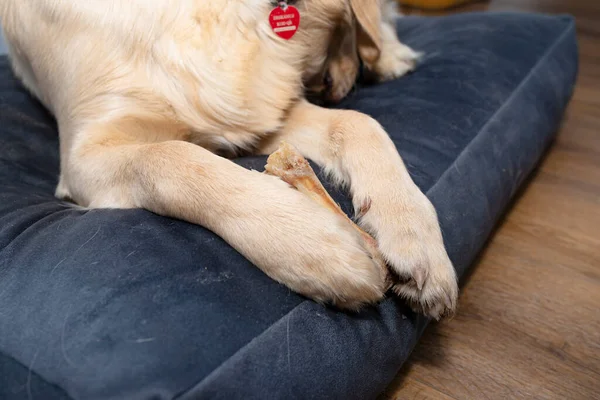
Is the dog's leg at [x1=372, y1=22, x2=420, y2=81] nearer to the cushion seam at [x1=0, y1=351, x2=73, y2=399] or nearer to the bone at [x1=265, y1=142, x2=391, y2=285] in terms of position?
the bone at [x1=265, y1=142, x2=391, y2=285]

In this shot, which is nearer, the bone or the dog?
the dog

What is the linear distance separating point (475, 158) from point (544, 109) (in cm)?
54

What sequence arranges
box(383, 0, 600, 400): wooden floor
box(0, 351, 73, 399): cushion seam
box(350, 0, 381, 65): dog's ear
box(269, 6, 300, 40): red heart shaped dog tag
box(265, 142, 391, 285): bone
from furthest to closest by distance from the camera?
box(350, 0, 381, 65): dog's ear < box(269, 6, 300, 40): red heart shaped dog tag < box(383, 0, 600, 400): wooden floor < box(265, 142, 391, 285): bone < box(0, 351, 73, 399): cushion seam

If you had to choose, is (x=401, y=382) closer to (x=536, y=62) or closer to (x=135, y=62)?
(x=135, y=62)

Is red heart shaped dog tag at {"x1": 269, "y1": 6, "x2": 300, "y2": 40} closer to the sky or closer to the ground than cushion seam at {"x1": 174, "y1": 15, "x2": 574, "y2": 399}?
closer to the sky

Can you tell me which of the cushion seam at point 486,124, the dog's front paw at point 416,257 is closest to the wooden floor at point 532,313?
the cushion seam at point 486,124

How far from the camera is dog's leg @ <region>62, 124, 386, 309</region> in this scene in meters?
0.99

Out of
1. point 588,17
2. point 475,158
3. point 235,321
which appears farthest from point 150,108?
point 588,17

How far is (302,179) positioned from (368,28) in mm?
617

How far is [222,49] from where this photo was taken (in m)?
1.34

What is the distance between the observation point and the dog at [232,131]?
1023mm

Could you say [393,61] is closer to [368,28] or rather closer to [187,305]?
[368,28]

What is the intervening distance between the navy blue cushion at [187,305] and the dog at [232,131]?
0.18 feet

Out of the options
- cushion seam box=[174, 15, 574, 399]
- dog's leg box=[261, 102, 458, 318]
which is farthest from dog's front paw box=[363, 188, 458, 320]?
cushion seam box=[174, 15, 574, 399]
